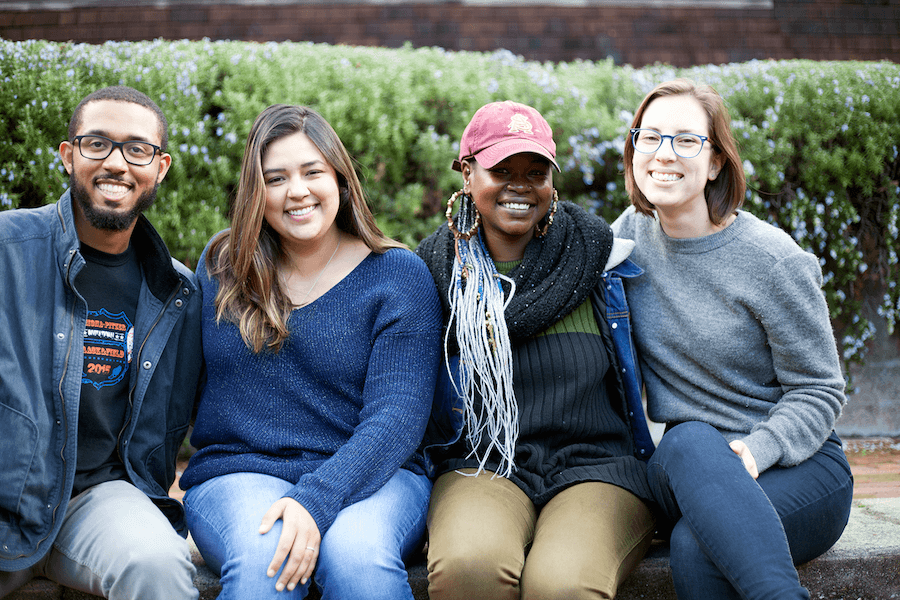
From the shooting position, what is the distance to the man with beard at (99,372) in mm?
2123

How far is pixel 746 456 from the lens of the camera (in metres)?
2.26

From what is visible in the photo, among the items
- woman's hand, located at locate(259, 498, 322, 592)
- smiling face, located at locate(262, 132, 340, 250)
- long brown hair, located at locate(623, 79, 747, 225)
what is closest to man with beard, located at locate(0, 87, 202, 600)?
woman's hand, located at locate(259, 498, 322, 592)

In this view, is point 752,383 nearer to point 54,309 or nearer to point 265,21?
point 54,309

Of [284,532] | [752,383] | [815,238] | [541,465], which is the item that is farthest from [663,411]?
[815,238]

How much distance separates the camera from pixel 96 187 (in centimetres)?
241

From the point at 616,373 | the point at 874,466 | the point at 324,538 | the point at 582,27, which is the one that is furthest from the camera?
the point at 582,27

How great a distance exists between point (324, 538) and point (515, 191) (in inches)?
51.2

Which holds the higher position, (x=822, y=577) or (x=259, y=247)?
(x=259, y=247)

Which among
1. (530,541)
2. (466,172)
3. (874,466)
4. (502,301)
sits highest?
(466,172)

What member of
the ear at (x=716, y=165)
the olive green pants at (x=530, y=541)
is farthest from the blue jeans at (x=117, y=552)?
the ear at (x=716, y=165)

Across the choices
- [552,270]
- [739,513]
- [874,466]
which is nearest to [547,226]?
[552,270]

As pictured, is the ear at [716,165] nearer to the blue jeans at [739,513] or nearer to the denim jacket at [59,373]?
the blue jeans at [739,513]

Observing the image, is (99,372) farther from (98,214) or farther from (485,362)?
(485,362)

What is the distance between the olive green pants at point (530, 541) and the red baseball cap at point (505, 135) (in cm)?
110
